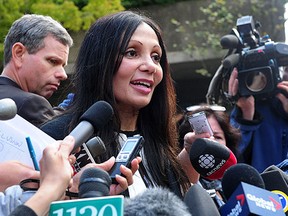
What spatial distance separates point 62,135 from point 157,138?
50 centimetres

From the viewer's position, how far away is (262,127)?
4.98 meters

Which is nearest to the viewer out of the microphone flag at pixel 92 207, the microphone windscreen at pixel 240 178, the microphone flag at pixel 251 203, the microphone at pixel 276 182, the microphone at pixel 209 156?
the microphone flag at pixel 92 207

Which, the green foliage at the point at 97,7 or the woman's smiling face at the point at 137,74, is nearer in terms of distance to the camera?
the woman's smiling face at the point at 137,74

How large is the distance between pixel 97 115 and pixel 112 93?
58 centimetres

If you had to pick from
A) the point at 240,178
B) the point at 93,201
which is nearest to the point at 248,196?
the point at 240,178

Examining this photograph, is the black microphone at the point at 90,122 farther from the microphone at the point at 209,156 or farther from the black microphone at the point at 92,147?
the microphone at the point at 209,156

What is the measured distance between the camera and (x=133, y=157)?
2.43 meters

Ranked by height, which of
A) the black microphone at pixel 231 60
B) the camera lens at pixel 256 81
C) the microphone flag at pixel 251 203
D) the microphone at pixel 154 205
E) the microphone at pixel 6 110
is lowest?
the camera lens at pixel 256 81

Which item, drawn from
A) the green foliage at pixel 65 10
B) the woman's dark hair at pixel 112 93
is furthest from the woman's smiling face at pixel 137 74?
the green foliage at pixel 65 10

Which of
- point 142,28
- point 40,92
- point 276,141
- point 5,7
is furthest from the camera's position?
point 5,7

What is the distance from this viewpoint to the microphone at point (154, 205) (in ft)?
5.93

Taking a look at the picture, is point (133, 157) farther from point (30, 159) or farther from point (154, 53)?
point (154, 53)

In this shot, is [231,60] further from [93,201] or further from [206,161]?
[93,201]

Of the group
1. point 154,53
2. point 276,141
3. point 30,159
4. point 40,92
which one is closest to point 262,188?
point 30,159
